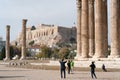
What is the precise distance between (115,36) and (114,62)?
3.61 m

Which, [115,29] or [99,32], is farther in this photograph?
[99,32]

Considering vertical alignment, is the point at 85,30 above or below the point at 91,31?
above

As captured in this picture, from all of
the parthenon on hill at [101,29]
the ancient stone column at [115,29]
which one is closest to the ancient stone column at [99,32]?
the parthenon on hill at [101,29]

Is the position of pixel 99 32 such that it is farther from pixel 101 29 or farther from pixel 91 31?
pixel 91 31

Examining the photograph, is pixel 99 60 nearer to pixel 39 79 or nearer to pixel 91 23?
pixel 91 23

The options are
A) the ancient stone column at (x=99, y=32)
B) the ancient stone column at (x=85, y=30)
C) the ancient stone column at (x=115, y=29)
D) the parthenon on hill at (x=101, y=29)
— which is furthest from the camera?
the ancient stone column at (x=85, y=30)

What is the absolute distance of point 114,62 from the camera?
4834 cm

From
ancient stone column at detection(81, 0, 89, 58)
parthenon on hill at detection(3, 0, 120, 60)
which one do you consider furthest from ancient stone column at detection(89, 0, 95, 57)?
ancient stone column at detection(81, 0, 89, 58)

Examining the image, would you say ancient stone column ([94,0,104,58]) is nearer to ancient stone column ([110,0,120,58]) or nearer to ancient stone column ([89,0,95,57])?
ancient stone column ([110,0,120,58])

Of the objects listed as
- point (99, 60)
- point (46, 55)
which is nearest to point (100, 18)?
point (99, 60)

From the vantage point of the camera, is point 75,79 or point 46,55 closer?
point 75,79

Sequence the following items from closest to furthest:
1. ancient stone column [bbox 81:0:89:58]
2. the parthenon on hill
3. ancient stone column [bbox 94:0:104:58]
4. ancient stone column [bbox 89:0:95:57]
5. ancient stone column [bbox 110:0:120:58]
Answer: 1. ancient stone column [bbox 110:0:120:58]
2. the parthenon on hill
3. ancient stone column [bbox 94:0:104:58]
4. ancient stone column [bbox 81:0:89:58]
5. ancient stone column [bbox 89:0:95:57]

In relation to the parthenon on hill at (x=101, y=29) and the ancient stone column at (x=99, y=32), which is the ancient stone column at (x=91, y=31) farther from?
the ancient stone column at (x=99, y=32)

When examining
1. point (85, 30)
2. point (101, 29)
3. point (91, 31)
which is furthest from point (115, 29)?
point (91, 31)
